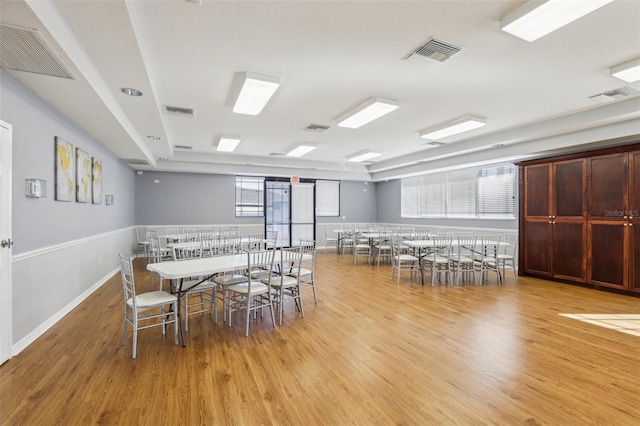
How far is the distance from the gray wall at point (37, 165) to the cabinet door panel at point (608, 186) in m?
7.87

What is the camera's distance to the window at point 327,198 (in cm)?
1102

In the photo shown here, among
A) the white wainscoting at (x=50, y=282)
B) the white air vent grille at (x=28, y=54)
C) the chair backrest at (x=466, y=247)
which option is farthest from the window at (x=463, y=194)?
the white air vent grille at (x=28, y=54)

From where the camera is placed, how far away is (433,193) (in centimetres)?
938

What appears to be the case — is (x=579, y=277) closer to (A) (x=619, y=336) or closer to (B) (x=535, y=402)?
(A) (x=619, y=336)

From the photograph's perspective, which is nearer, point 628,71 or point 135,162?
point 628,71

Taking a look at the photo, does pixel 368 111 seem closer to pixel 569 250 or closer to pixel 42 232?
pixel 42 232

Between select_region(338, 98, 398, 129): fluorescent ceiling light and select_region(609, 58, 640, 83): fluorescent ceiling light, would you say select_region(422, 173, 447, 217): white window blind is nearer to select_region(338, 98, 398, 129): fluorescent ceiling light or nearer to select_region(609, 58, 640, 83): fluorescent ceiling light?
select_region(338, 98, 398, 129): fluorescent ceiling light

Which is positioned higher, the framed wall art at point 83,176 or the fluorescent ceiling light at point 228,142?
the fluorescent ceiling light at point 228,142

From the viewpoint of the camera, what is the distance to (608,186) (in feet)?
16.8

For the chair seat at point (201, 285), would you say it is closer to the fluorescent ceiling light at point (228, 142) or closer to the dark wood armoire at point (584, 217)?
the fluorescent ceiling light at point (228, 142)

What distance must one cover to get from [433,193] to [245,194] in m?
5.88

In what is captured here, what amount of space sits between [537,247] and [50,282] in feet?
25.7


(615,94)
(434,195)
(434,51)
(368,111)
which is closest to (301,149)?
(368,111)

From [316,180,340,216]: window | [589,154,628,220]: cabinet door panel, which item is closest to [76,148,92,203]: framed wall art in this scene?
[316,180,340,216]: window
